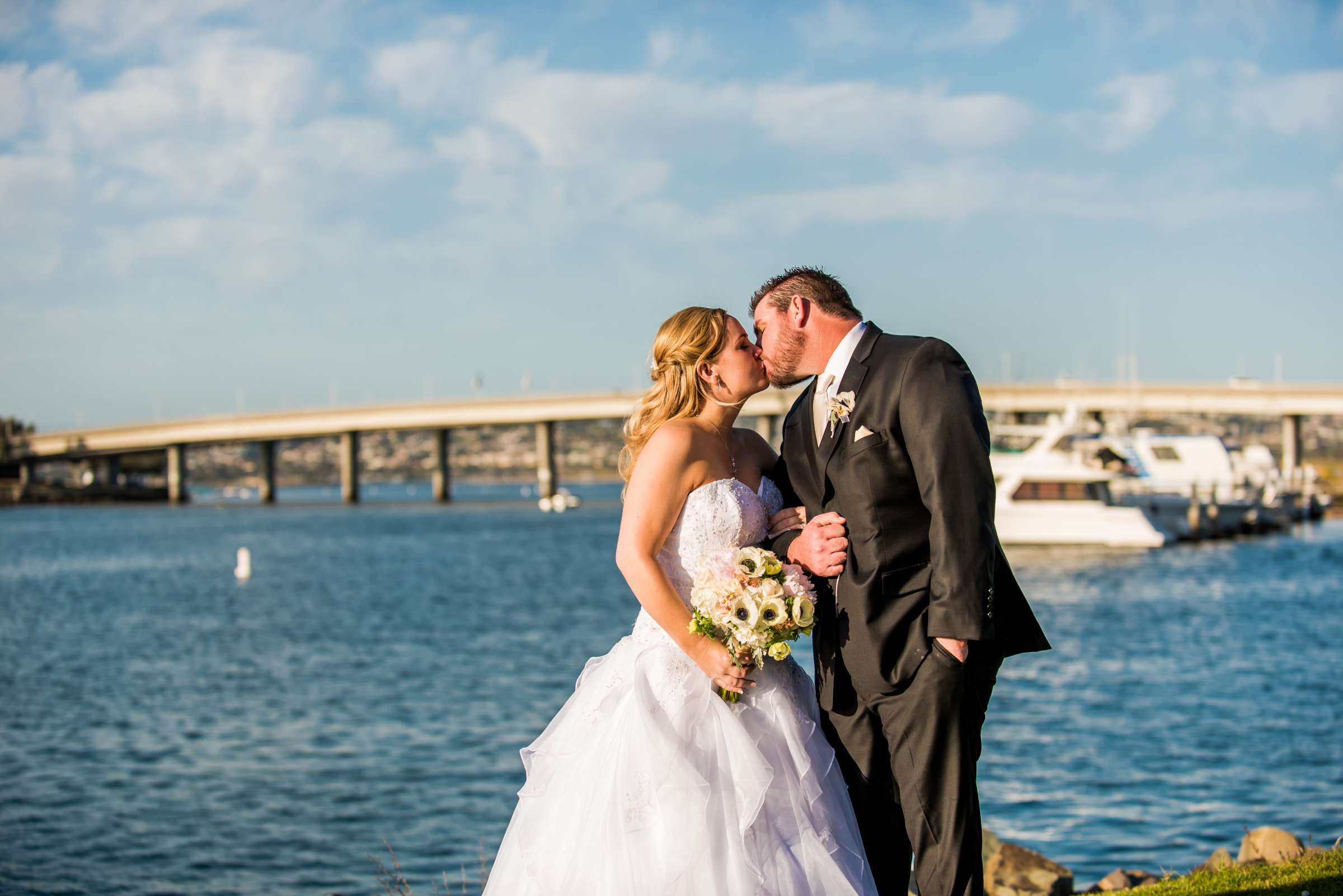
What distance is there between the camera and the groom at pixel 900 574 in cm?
407

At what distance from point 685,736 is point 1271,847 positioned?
5731 millimetres

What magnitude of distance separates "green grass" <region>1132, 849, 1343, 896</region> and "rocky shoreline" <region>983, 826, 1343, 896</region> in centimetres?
68

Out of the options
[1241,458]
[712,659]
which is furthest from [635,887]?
[1241,458]

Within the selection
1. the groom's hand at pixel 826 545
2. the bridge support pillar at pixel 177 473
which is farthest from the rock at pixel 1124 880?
the bridge support pillar at pixel 177 473

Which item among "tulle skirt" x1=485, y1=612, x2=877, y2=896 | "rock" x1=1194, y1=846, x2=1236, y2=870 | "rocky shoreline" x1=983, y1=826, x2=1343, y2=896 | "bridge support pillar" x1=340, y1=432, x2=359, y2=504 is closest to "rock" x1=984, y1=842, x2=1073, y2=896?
"rocky shoreline" x1=983, y1=826, x2=1343, y2=896

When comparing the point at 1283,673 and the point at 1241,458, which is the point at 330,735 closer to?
the point at 1283,673

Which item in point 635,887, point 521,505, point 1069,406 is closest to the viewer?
point 635,887

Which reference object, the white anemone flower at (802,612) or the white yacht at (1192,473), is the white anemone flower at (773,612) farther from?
the white yacht at (1192,473)

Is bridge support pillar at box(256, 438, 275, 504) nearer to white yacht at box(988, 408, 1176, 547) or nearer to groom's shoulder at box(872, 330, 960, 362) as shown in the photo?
white yacht at box(988, 408, 1176, 547)

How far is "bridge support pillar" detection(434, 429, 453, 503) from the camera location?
357ft

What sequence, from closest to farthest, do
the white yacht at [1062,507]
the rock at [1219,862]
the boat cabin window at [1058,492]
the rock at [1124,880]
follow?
the rock at [1219,862] → the rock at [1124,880] → the white yacht at [1062,507] → the boat cabin window at [1058,492]

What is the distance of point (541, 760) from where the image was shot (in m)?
4.86

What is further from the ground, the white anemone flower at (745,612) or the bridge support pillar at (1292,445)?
the white anemone flower at (745,612)

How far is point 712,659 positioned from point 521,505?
107721mm
